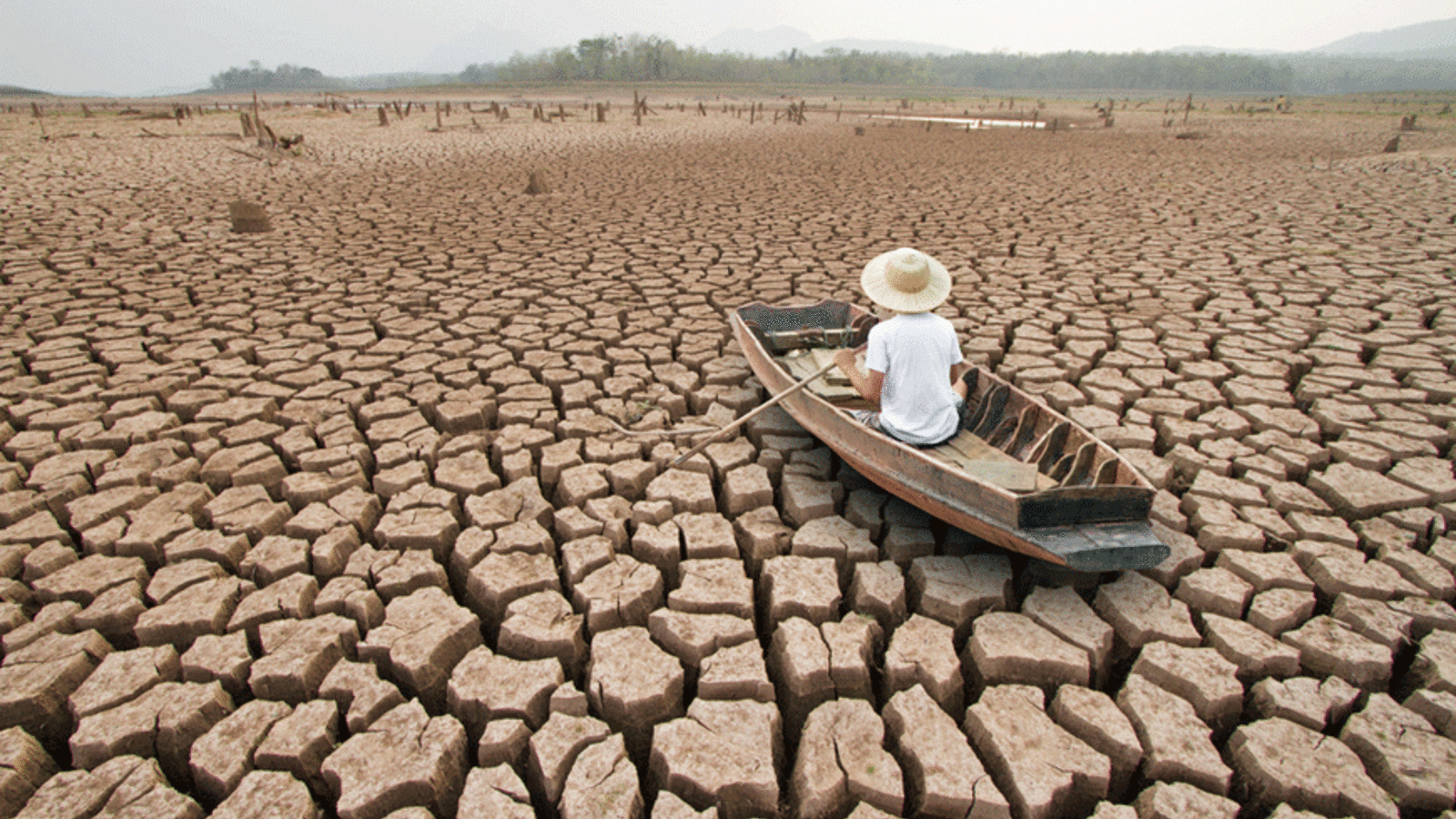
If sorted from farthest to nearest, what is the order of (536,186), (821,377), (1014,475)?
(536,186)
(821,377)
(1014,475)

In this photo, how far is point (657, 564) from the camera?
2.69m

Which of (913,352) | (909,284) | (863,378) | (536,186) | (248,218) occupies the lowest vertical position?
(863,378)

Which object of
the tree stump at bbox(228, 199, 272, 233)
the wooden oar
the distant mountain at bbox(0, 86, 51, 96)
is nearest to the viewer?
the wooden oar

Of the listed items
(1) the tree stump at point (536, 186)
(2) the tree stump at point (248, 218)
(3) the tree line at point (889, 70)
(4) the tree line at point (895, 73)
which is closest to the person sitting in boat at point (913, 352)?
(2) the tree stump at point (248, 218)

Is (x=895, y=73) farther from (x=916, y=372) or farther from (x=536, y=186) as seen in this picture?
(x=916, y=372)

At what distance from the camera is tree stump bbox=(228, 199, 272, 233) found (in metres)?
7.03

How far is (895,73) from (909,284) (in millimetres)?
106074

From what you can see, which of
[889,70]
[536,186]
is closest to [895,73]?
[889,70]

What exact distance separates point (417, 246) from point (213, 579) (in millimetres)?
5009

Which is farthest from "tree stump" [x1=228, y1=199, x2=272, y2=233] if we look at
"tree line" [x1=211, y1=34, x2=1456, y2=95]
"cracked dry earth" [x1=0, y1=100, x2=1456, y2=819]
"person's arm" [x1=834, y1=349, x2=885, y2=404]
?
"tree line" [x1=211, y1=34, x2=1456, y2=95]

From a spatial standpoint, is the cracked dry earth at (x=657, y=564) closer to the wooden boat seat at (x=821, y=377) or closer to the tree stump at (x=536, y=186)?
the wooden boat seat at (x=821, y=377)

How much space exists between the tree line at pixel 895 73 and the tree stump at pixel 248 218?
77243 millimetres

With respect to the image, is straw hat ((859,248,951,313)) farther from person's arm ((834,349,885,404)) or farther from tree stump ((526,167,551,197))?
tree stump ((526,167,551,197))

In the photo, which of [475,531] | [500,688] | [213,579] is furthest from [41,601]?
[500,688]
